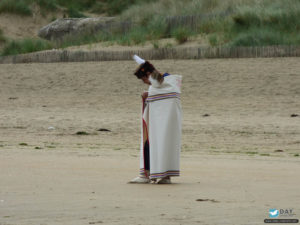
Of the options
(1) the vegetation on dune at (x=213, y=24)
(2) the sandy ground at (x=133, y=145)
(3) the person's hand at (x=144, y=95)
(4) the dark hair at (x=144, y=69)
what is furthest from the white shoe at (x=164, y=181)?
(1) the vegetation on dune at (x=213, y=24)

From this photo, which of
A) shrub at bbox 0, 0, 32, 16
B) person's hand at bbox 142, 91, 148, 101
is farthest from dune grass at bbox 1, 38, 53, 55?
person's hand at bbox 142, 91, 148, 101

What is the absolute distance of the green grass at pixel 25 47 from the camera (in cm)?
2870

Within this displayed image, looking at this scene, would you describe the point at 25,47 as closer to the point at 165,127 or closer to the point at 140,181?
the point at 140,181

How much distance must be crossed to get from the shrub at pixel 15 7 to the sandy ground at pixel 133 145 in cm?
1314

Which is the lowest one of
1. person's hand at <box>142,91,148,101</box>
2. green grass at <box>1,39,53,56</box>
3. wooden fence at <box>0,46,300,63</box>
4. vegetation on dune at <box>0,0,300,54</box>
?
person's hand at <box>142,91,148,101</box>

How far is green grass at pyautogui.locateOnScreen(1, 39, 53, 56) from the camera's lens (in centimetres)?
2870

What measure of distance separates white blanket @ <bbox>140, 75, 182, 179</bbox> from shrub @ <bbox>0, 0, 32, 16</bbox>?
2997 cm

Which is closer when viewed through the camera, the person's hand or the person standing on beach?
the person standing on beach

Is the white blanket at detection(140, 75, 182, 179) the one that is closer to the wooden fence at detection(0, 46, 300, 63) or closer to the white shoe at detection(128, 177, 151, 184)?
the white shoe at detection(128, 177, 151, 184)

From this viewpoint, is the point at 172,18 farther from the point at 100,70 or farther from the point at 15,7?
the point at 15,7

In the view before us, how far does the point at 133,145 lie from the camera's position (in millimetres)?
14148

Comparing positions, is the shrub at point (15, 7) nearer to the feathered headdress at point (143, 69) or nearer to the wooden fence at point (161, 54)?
the wooden fence at point (161, 54)

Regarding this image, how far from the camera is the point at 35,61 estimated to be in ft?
84.1

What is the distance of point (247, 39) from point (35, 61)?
282 inches
